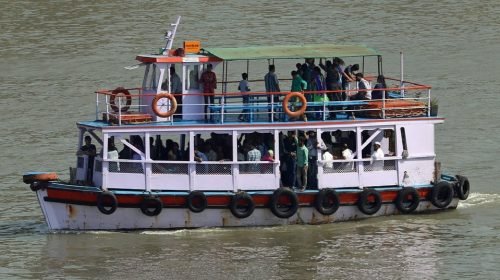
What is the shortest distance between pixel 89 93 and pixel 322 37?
10.8m

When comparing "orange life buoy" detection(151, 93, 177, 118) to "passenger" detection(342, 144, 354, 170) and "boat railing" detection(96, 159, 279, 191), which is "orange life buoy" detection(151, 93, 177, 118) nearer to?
"boat railing" detection(96, 159, 279, 191)

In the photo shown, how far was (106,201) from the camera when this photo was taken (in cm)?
2781

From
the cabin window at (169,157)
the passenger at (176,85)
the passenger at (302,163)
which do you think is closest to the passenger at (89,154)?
the cabin window at (169,157)

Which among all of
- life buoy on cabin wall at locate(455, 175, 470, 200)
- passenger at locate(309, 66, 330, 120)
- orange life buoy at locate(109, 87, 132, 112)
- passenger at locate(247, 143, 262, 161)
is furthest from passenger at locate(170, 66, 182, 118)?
life buoy on cabin wall at locate(455, 175, 470, 200)

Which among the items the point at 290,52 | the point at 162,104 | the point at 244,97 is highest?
the point at 290,52

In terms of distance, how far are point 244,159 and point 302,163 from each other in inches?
49.0

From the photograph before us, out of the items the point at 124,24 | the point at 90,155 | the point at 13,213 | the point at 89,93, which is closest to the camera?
the point at 90,155

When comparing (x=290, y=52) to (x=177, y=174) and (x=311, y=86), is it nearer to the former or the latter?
(x=311, y=86)

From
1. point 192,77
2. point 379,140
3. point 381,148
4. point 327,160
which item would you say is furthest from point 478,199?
point 192,77

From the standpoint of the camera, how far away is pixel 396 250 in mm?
27391

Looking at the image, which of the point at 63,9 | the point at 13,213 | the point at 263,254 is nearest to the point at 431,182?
the point at 263,254

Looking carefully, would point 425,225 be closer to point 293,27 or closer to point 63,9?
point 293,27

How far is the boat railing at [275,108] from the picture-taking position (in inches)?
1132

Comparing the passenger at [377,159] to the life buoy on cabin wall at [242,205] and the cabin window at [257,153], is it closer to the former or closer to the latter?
the cabin window at [257,153]
